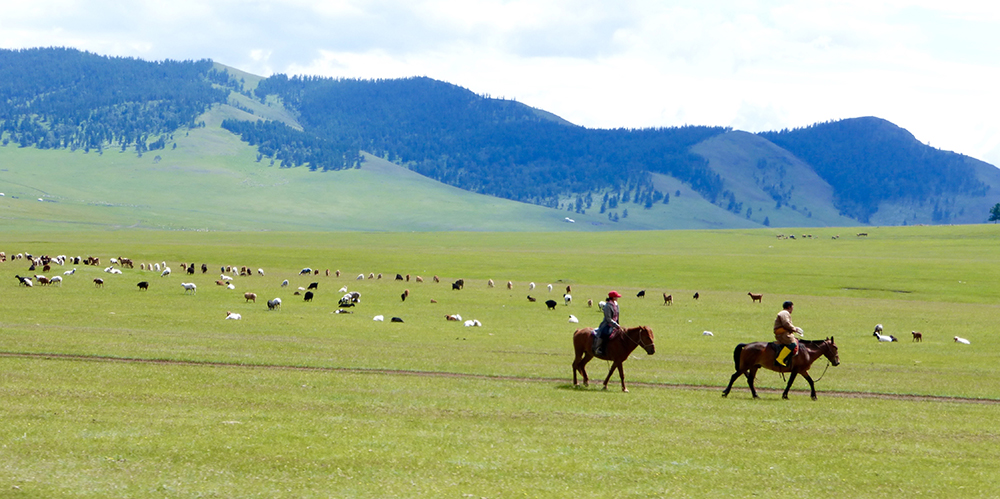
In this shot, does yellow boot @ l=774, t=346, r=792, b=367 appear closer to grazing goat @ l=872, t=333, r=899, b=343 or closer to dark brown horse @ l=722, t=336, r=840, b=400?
dark brown horse @ l=722, t=336, r=840, b=400

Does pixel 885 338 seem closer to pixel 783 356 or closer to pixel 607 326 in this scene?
pixel 783 356

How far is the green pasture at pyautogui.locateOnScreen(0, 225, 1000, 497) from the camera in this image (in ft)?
43.1

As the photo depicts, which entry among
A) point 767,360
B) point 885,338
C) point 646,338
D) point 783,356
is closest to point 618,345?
point 646,338

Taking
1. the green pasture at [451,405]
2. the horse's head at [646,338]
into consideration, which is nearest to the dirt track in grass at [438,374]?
the green pasture at [451,405]

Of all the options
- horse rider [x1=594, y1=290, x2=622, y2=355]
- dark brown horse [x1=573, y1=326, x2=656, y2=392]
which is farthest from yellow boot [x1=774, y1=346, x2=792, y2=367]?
horse rider [x1=594, y1=290, x2=622, y2=355]

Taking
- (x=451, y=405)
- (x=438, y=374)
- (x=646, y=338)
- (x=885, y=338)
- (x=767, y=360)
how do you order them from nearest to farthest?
1. (x=451, y=405)
2. (x=646, y=338)
3. (x=767, y=360)
4. (x=438, y=374)
5. (x=885, y=338)

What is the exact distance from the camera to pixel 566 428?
17.2 metres

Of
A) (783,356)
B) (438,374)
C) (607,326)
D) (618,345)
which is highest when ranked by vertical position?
(607,326)

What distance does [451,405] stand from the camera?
19391mm

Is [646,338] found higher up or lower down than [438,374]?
higher up

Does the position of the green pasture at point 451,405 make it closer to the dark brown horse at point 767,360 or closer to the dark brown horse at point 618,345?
the dark brown horse at point 767,360

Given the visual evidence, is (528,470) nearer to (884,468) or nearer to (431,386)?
(884,468)

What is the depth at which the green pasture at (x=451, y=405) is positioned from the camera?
13125 mm

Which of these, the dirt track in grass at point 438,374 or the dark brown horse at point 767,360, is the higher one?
the dark brown horse at point 767,360
